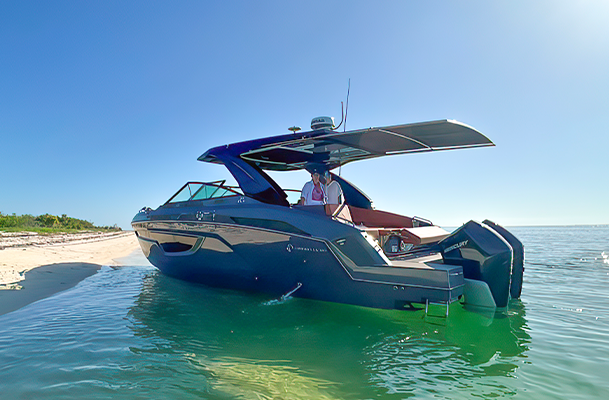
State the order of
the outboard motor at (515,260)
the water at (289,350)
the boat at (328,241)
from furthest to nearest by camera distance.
→ the outboard motor at (515,260) → the boat at (328,241) → the water at (289,350)

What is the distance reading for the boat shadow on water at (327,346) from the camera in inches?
98.2

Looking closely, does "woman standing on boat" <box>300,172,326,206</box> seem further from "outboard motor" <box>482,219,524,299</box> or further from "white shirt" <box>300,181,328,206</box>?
"outboard motor" <box>482,219,524,299</box>

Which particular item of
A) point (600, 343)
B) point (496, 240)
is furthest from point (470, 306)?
point (600, 343)

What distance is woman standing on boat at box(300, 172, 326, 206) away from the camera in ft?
17.3

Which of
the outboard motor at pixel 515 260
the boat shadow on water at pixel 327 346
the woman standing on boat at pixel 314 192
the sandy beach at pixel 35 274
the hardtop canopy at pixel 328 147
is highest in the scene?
the hardtop canopy at pixel 328 147

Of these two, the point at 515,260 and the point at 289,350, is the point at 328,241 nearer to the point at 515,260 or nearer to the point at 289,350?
the point at 289,350

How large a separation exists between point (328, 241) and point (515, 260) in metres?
2.77

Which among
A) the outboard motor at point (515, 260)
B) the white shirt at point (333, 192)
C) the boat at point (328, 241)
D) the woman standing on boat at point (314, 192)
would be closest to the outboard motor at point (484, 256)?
the boat at point (328, 241)

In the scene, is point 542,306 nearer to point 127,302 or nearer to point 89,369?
point 89,369

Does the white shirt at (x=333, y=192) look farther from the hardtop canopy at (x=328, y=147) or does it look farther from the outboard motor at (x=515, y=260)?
the outboard motor at (x=515, y=260)

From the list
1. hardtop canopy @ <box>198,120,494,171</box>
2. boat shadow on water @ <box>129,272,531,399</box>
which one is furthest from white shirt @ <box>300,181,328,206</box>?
boat shadow on water @ <box>129,272,531,399</box>

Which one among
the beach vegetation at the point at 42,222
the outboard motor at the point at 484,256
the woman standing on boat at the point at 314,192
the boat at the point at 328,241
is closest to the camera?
the boat at the point at 328,241

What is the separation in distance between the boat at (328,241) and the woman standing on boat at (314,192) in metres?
0.46

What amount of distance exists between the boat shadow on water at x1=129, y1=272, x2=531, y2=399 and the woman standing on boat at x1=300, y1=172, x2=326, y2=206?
1.57m
